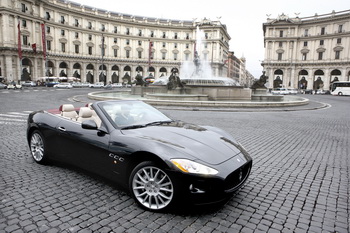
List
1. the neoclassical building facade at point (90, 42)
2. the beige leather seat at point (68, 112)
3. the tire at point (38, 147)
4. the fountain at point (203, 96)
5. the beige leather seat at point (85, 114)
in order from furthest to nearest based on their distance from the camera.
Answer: the neoclassical building facade at point (90, 42) < the fountain at point (203, 96) < the beige leather seat at point (68, 112) < the tire at point (38, 147) < the beige leather seat at point (85, 114)

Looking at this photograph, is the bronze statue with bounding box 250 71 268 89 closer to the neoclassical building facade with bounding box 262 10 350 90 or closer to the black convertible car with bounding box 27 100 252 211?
the black convertible car with bounding box 27 100 252 211

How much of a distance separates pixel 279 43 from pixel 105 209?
91512mm

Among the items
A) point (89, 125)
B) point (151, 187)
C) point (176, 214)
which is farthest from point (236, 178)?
point (89, 125)

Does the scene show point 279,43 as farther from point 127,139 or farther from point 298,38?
point 127,139

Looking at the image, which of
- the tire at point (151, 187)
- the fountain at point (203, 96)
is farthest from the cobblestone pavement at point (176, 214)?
the fountain at point (203, 96)

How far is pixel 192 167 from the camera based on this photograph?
9.91 feet

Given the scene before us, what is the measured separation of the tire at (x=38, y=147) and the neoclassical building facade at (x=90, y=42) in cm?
5647

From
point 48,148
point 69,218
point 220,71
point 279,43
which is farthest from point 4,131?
point 220,71

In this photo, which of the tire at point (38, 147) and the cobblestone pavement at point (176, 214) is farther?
the tire at point (38, 147)

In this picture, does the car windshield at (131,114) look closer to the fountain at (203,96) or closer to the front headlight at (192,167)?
the front headlight at (192,167)

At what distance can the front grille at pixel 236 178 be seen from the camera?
3.15 m

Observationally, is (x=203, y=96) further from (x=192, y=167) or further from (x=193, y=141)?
(x=192, y=167)

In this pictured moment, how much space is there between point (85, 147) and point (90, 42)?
82.6 meters

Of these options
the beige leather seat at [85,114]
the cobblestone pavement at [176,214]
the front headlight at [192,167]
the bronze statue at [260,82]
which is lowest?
the cobblestone pavement at [176,214]
